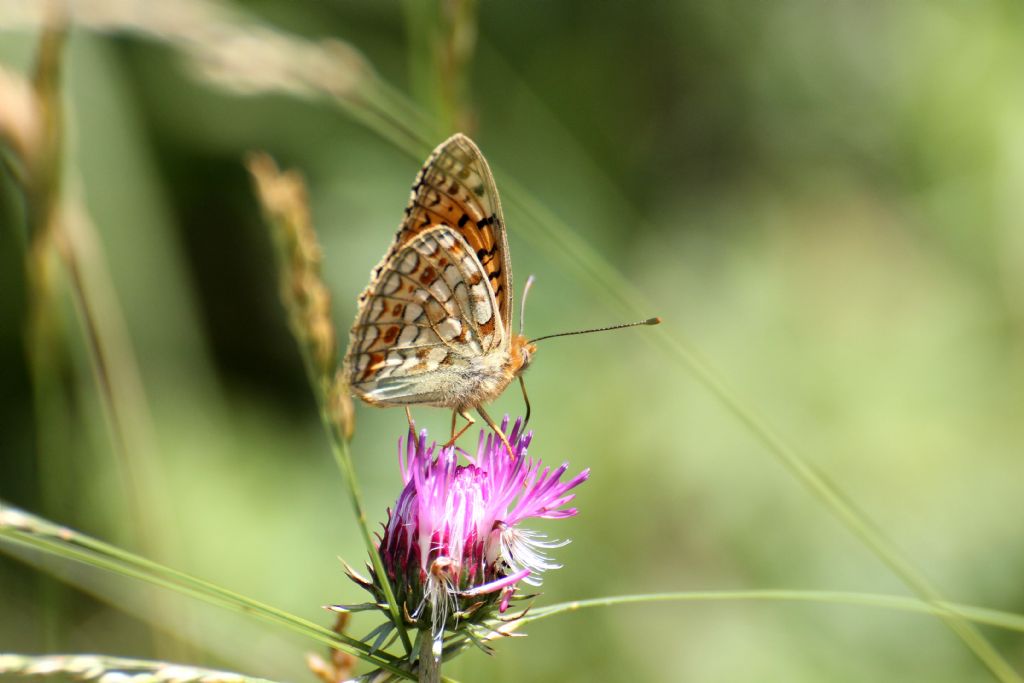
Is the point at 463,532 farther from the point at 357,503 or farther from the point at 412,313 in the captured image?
the point at 412,313

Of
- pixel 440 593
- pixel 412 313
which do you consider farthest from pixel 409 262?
pixel 440 593

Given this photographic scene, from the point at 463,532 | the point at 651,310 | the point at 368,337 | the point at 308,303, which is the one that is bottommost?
the point at 463,532

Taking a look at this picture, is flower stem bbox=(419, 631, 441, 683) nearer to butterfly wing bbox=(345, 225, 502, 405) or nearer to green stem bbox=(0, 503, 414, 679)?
green stem bbox=(0, 503, 414, 679)

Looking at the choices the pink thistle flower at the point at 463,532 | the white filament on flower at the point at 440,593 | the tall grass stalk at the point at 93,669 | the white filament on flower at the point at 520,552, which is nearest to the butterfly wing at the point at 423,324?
the pink thistle flower at the point at 463,532

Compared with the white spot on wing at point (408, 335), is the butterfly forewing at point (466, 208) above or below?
above

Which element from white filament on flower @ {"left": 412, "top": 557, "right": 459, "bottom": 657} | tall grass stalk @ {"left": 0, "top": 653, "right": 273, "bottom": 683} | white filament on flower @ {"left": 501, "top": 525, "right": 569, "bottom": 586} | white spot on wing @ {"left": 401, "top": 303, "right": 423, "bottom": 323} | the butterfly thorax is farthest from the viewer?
the butterfly thorax

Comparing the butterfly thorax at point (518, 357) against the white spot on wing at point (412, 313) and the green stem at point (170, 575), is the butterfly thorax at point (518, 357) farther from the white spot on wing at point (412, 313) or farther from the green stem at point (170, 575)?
the green stem at point (170, 575)

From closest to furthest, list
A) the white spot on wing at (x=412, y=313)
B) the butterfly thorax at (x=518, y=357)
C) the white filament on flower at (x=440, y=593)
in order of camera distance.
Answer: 1. the white filament on flower at (x=440, y=593)
2. the white spot on wing at (x=412, y=313)
3. the butterfly thorax at (x=518, y=357)

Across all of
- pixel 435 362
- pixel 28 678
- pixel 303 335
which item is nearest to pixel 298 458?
pixel 28 678

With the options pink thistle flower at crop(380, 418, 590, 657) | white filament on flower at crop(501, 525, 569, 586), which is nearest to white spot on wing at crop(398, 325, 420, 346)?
pink thistle flower at crop(380, 418, 590, 657)
